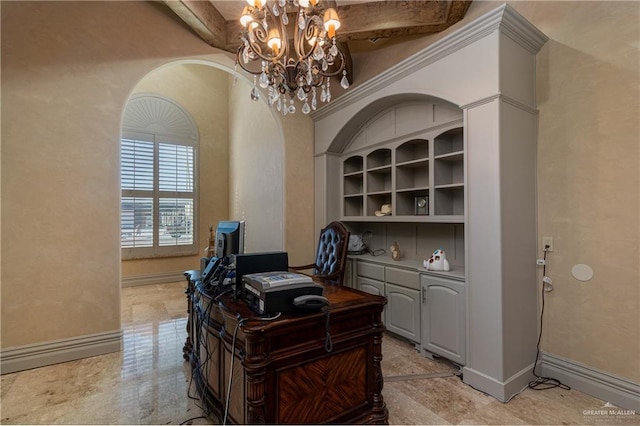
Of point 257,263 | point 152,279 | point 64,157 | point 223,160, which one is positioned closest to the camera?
point 257,263

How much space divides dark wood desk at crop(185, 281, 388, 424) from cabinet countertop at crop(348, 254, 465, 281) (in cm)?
104

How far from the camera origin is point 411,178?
11.1 feet

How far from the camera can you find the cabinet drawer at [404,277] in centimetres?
280

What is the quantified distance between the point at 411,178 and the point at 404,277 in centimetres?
114

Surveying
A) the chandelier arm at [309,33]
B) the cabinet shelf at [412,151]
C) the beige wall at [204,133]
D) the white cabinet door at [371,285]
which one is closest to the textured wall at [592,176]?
the cabinet shelf at [412,151]

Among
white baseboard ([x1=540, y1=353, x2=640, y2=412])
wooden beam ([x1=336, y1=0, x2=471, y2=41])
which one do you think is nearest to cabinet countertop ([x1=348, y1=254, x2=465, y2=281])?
white baseboard ([x1=540, y1=353, x2=640, y2=412])

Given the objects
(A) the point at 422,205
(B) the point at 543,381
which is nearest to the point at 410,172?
(A) the point at 422,205

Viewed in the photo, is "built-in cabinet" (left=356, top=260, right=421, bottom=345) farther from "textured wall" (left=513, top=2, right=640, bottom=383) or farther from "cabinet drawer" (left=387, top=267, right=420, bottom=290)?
"textured wall" (left=513, top=2, right=640, bottom=383)

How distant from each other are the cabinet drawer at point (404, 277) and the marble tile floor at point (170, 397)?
62 cm

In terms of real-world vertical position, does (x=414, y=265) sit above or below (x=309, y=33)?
below

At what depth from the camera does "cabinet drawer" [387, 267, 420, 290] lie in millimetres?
2803

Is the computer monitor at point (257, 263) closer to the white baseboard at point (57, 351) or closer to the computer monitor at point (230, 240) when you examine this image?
the computer monitor at point (230, 240)

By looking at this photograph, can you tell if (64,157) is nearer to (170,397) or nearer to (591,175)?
(170,397)

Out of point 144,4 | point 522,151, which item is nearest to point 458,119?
point 522,151
